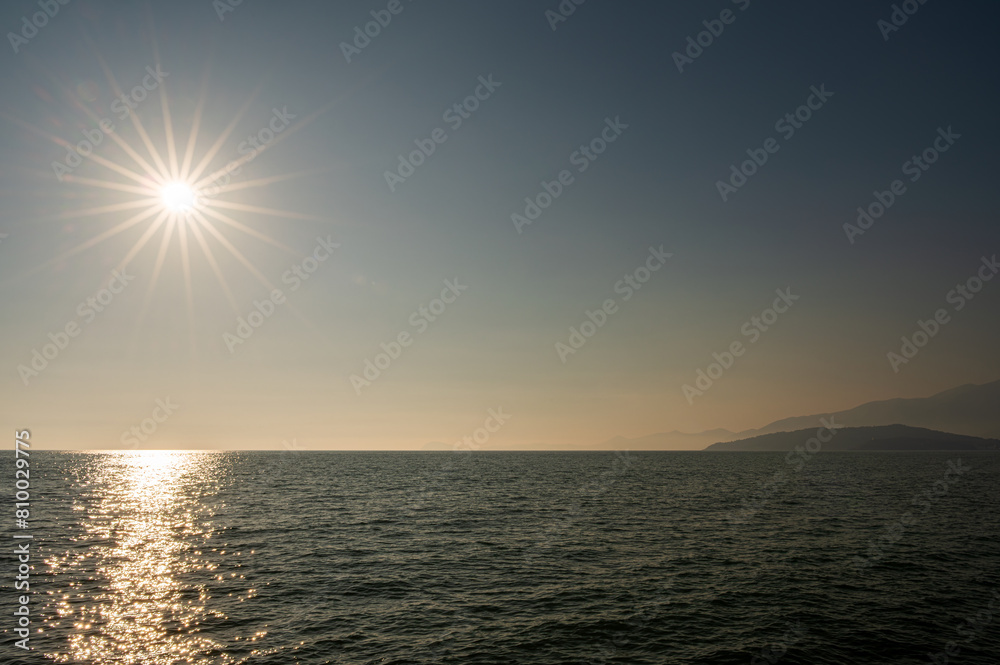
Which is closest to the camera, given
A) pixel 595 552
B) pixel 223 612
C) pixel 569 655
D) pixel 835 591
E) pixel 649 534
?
pixel 569 655

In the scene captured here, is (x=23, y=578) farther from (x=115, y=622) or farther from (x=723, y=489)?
(x=723, y=489)

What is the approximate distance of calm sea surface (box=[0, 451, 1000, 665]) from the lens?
75.9 feet

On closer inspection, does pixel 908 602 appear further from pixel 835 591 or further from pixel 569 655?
pixel 569 655

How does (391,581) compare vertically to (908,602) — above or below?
A: above

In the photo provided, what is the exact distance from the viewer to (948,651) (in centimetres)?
2322

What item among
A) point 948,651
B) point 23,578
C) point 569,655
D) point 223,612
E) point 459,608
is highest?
point 23,578

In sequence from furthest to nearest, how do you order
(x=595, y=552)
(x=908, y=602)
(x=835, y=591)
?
(x=595, y=552)
(x=835, y=591)
(x=908, y=602)

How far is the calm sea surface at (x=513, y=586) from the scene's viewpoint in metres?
23.1

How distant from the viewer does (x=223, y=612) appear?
88.9 feet

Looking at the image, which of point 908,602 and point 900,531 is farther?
point 900,531

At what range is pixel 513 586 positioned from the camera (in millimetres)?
32062

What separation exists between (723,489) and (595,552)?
6110 centimetres

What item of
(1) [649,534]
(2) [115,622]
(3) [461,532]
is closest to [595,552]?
(1) [649,534]

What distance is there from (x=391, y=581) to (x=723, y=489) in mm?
75932
